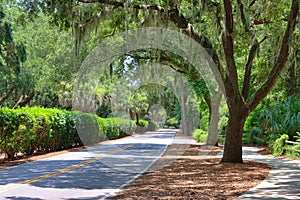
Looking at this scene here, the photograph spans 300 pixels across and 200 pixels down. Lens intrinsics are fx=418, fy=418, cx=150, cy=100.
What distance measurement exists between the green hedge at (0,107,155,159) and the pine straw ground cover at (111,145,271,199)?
21.6 feet

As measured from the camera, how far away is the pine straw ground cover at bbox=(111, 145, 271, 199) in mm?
8906

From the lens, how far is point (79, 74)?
116ft

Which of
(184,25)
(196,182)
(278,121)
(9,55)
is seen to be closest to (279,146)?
(278,121)

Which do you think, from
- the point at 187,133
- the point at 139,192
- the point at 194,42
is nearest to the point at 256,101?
the point at 194,42

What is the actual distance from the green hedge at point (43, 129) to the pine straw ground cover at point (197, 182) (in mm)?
6573

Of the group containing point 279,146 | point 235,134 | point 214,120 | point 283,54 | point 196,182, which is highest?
point 283,54

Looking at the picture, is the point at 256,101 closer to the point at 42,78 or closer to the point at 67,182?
the point at 67,182

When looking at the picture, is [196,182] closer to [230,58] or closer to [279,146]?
[230,58]

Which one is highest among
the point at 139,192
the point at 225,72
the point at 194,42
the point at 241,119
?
the point at 194,42

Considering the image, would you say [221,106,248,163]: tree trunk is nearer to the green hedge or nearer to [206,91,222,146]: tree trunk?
the green hedge

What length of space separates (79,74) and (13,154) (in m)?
17.5

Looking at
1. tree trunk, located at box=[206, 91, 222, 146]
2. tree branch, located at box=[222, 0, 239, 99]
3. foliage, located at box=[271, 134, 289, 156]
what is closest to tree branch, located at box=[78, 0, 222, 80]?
tree branch, located at box=[222, 0, 239, 99]

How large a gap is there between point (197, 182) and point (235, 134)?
465 cm

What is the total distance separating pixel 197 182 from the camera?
35.5 ft
